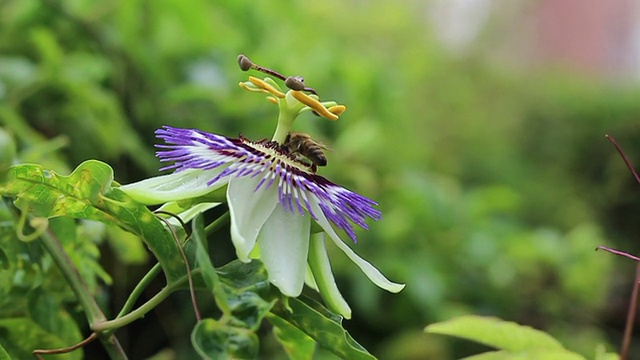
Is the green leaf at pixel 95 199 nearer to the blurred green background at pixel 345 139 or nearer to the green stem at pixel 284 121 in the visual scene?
the green stem at pixel 284 121

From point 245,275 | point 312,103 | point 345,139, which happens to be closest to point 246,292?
point 245,275

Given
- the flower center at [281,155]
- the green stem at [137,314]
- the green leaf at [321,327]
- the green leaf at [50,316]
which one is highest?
the flower center at [281,155]

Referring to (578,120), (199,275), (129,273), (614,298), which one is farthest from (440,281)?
(578,120)

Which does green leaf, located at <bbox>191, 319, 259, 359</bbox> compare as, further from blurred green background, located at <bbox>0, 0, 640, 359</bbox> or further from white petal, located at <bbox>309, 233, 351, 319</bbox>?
blurred green background, located at <bbox>0, 0, 640, 359</bbox>

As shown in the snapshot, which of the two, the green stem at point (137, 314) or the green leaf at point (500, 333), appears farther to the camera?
the green leaf at point (500, 333)

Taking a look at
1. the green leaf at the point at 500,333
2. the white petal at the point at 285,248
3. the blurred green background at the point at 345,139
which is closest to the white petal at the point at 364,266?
the white petal at the point at 285,248

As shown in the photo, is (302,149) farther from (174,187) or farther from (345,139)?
(345,139)

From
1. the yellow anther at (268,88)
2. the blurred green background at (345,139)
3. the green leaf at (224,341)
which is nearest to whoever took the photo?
the green leaf at (224,341)
